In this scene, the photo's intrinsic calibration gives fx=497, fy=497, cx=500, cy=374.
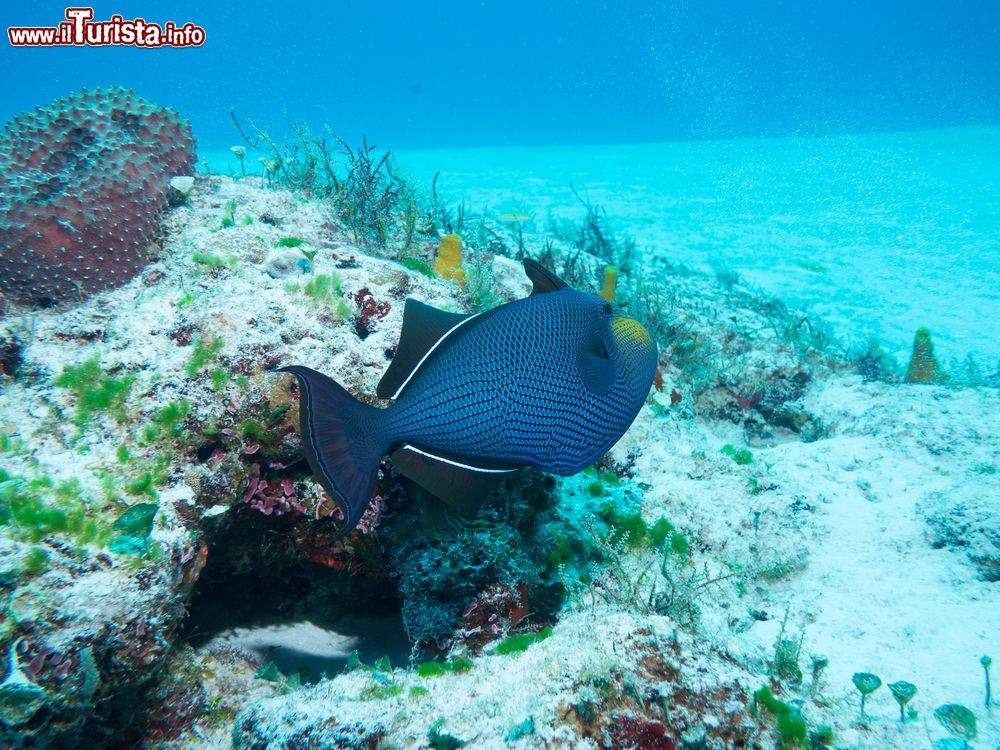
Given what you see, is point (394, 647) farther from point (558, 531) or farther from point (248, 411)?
point (248, 411)

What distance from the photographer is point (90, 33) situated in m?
4.59

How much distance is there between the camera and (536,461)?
5.49 feet

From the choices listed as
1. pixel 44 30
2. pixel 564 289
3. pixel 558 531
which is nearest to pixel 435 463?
pixel 564 289

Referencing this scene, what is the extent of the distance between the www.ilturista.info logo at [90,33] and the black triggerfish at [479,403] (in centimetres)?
503

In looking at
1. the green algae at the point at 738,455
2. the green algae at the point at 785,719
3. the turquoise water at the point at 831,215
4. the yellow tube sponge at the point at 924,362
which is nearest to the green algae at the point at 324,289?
the green algae at the point at 785,719

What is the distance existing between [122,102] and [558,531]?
15.6 feet

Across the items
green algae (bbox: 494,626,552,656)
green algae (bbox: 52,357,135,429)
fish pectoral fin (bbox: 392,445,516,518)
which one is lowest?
green algae (bbox: 494,626,552,656)

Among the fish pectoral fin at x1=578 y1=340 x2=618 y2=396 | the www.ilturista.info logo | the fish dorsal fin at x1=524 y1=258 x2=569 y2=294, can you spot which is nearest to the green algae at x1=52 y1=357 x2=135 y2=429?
the fish dorsal fin at x1=524 y1=258 x2=569 y2=294

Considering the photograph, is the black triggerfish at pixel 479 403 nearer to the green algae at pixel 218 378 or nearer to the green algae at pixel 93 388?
the green algae at pixel 218 378

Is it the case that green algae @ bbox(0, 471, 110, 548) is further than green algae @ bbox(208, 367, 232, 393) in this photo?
No

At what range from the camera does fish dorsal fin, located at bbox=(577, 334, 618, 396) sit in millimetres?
1721

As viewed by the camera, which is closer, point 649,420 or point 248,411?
point 248,411

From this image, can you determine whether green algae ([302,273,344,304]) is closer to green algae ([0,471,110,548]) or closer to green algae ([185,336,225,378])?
green algae ([185,336,225,378])

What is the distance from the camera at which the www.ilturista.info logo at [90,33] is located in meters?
4.51
